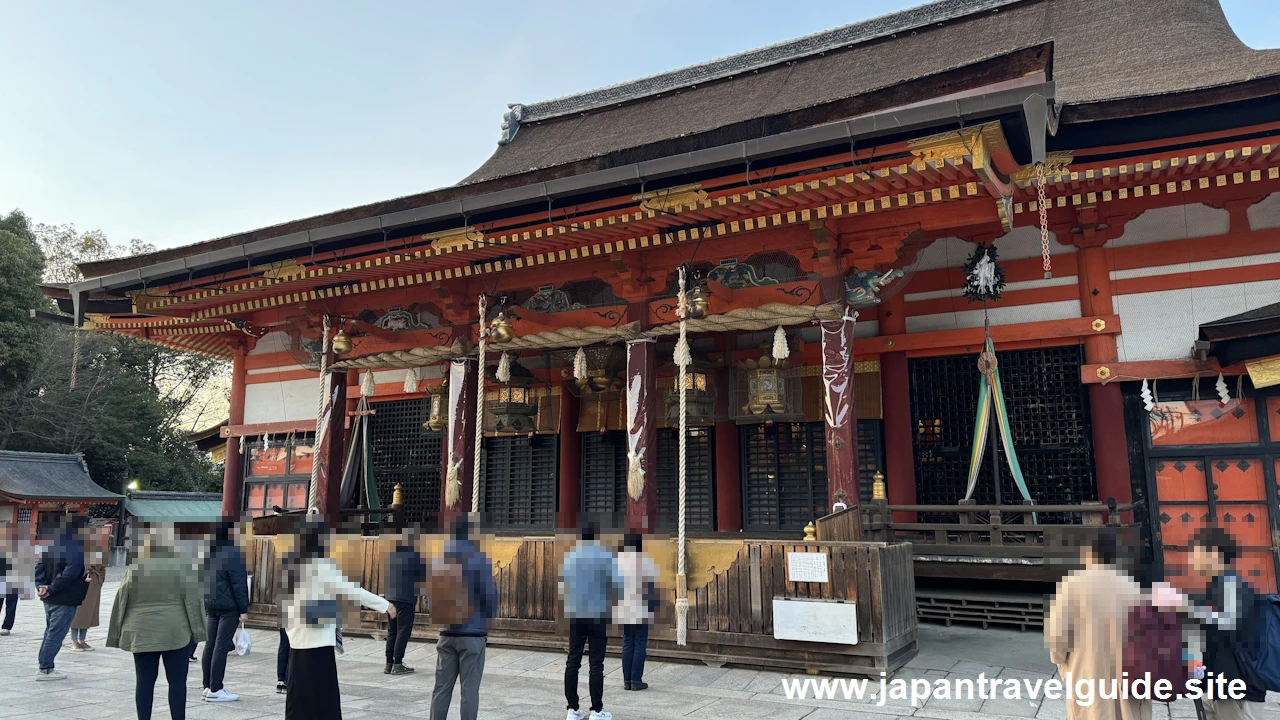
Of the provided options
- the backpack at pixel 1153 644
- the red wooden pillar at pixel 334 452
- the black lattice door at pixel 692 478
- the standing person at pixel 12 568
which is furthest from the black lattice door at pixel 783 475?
the standing person at pixel 12 568

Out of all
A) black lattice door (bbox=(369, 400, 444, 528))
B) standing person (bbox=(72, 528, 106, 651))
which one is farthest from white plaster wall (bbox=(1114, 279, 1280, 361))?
standing person (bbox=(72, 528, 106, 651))

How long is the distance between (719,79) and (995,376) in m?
9.53

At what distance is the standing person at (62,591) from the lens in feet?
24.8

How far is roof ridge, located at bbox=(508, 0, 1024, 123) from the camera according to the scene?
15.0 m

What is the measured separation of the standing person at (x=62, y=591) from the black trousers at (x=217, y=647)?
6.10 ft

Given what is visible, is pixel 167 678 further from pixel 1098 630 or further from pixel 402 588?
pixel 1098 630

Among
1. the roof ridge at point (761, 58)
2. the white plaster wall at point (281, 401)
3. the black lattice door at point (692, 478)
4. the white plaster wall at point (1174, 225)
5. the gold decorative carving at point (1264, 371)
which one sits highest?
the roof ridge at point (761, 58)

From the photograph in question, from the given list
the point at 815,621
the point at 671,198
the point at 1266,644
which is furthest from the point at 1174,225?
the point at 1266,644

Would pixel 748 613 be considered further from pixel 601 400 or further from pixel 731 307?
pixel 601 400

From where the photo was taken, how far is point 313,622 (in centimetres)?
461

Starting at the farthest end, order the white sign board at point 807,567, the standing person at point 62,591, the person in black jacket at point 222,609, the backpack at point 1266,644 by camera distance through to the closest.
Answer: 1. the standing person at point 62,591
2. the white sign board at point 807,567
3. the person in black jacket at point 222,609
4. the backpack at point 1266,644

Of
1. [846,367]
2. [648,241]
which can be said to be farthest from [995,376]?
[648,241]

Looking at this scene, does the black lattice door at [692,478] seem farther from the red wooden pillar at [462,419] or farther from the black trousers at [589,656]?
the black trousers at [589,656]

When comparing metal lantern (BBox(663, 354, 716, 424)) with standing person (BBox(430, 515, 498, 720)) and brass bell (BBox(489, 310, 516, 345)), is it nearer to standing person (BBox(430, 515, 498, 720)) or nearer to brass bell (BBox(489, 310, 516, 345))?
brass bell (BBox(489, 310, 516, 345))
